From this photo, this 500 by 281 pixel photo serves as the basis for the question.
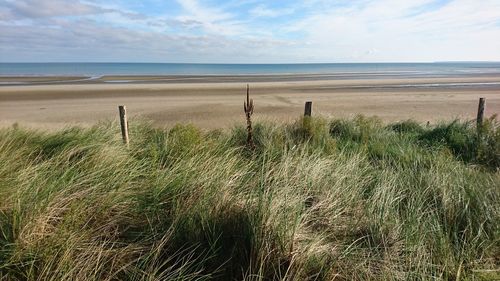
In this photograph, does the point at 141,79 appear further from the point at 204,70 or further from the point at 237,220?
the point at 204,70

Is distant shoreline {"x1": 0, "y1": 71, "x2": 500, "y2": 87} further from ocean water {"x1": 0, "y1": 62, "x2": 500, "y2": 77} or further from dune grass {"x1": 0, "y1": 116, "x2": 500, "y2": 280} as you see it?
dune grass {"x1": 0, "y1": 116, "x2": 500, "y2": 280}

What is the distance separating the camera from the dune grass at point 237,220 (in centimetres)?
249

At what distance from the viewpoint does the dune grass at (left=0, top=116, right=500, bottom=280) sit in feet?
8.16

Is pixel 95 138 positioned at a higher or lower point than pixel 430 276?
higher

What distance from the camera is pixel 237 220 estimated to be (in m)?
2.96

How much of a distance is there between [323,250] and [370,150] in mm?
4458

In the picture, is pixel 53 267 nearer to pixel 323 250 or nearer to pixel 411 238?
pixel 323 250

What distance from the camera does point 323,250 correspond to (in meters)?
2.67

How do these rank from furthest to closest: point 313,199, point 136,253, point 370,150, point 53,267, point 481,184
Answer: point 370,150, point 481,184, point 313,199, point 136,253, point 53,267

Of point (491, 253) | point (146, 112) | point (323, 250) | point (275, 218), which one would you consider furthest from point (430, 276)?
point (146, 112)

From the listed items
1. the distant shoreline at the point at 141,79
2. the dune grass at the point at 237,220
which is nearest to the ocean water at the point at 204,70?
the distant shoreline at the point at 141,79

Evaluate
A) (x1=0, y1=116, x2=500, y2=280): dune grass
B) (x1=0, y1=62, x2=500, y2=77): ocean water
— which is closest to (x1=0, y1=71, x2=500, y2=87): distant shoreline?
(x1=0, y1=62, x2=500, y2=77): ocean water

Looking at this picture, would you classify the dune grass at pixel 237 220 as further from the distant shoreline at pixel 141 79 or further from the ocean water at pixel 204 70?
the ocean water at pixel 204 70

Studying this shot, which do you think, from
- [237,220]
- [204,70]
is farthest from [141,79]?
[204,70]
